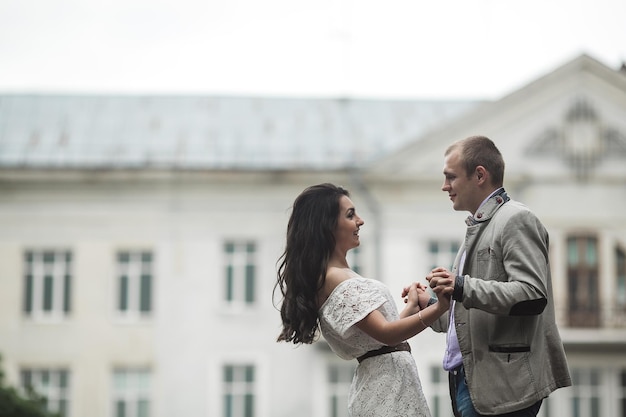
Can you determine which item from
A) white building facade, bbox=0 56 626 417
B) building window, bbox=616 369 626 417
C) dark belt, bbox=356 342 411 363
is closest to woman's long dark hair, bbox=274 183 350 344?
dark belt, bbox=356 342 411 363

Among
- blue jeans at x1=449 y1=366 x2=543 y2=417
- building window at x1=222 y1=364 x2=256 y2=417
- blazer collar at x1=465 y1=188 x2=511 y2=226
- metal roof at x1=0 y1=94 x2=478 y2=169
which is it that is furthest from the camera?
metal roof at x1=0 y1=94 x2=478 y2=169

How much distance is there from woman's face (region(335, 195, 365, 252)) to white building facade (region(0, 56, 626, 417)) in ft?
66.2

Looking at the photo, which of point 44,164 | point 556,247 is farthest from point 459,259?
point 44,164

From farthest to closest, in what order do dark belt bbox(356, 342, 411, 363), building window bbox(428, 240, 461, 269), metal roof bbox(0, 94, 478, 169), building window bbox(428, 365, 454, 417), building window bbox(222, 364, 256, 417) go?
metal roof bbox(0, 94, 478, 169), building window bbox(428, 240, 461, 269), building window bbox(222, 364, 256, 417), building window bbox(428, 365, 454, 417), dark belt bbox(356, 342, 411, 363)

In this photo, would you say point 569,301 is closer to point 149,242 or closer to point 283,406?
point 283,406

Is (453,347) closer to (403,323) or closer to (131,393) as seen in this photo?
(403,323)

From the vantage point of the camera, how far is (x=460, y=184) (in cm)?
508

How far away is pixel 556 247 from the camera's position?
2556cm

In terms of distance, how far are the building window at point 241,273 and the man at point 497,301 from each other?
21045 millimetres

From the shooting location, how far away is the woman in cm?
528

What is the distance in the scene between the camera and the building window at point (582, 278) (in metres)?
25.5

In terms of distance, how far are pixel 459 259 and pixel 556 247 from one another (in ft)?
68.7

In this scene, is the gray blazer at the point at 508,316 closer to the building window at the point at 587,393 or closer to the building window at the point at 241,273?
the building window at the point at 241,273

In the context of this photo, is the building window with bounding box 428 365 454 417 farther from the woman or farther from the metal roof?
the woman
